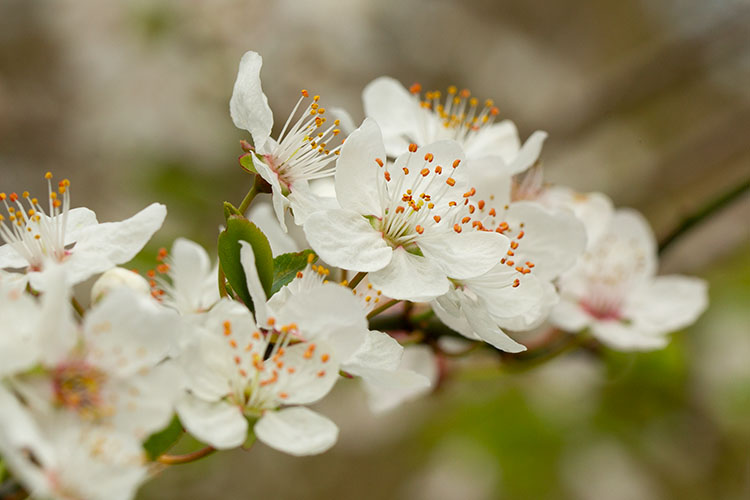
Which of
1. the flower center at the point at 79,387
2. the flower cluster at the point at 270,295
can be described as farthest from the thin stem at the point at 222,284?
the flower center at the point at 79,387

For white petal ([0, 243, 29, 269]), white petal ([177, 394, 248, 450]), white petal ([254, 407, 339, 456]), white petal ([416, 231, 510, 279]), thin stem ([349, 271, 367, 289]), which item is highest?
white petal ([416, 231, 510, 279])

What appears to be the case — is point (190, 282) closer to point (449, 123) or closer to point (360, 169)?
point (360, 169)

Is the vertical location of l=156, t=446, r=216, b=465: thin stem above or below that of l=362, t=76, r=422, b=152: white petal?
below

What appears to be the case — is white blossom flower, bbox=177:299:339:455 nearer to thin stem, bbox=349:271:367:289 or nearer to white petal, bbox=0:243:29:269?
thin stem, bbox=349:271:367:289

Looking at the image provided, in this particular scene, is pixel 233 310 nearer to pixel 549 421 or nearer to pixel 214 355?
pixel 214 355

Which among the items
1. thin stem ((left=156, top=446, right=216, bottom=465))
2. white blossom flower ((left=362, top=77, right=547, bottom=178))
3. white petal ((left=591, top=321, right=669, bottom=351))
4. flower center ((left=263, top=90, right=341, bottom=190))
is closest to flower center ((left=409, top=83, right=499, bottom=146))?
white blossom flower ((left=362, top=77, right=547, bottom=178))

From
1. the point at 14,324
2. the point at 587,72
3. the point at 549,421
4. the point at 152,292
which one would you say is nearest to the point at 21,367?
the point at 14,324

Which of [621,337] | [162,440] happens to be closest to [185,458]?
[162,440]
